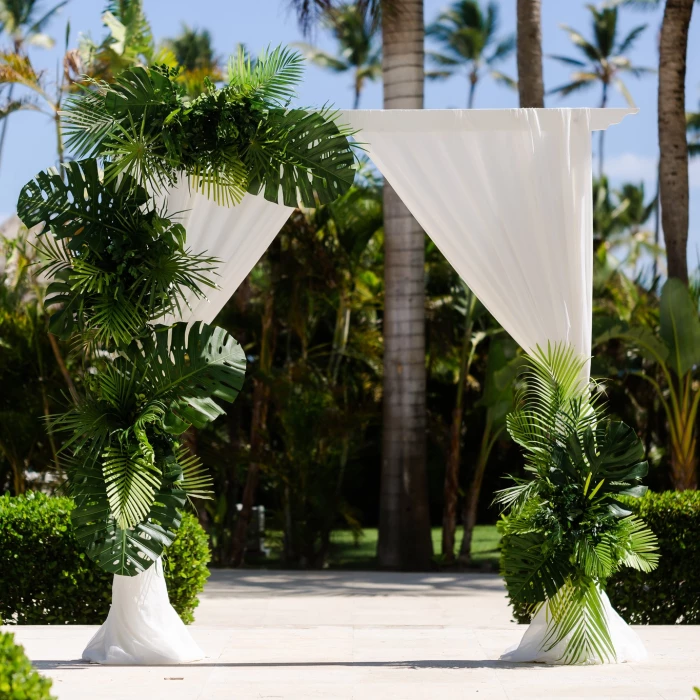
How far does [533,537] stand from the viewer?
543 centimetres

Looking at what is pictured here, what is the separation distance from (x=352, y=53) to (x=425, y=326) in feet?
88.9

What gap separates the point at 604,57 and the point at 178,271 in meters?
36.1

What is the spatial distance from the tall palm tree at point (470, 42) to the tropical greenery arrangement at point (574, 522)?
35320 millimetres

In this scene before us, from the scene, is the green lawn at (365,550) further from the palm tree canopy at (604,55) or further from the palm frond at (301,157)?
the palm tree canopy at (604,55)

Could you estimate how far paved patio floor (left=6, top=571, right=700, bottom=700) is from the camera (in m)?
4.74

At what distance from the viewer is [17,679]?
3150 mm

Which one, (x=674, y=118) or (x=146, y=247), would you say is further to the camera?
(x=674, y=118)

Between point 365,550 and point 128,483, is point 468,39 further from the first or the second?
point 128,483

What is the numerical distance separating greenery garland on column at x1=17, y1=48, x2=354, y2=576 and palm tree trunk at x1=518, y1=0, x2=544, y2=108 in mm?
5925

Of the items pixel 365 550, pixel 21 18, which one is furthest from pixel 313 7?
pixel 21 18

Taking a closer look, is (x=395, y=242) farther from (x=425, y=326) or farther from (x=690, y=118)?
(x=690, y=118)

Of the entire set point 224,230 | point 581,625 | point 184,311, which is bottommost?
point 581,625

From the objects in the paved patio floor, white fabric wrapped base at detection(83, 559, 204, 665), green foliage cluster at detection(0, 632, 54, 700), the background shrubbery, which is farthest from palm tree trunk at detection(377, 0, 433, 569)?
green foliage cluster at detection(0, 632, 54, 700)

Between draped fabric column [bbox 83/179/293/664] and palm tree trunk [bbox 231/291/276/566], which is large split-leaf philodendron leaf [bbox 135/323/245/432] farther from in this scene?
palm tree trunk [bbox 231/291/276/566]
